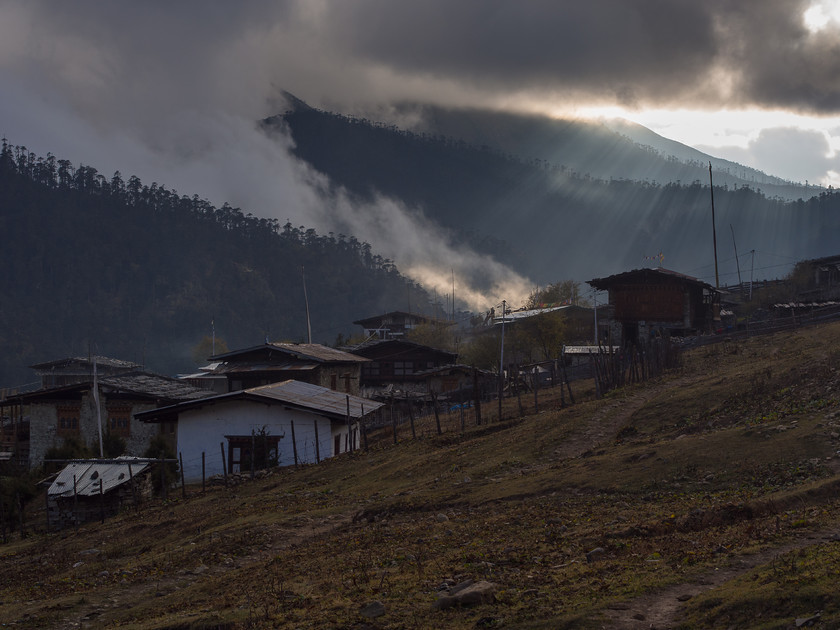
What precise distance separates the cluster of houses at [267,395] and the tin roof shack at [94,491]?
19cm

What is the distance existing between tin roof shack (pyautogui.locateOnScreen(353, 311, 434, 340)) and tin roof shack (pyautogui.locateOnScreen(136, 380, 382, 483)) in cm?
6997

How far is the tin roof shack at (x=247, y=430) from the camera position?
35156mm

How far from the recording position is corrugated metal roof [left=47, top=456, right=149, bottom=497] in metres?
28.8

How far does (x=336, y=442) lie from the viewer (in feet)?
124

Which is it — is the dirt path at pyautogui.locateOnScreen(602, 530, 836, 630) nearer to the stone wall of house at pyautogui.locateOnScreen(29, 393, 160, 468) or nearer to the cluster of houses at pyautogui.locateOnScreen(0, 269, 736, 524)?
the cluster of houses at pyautogui.locateOnScreen(0, 269, 736, 524)

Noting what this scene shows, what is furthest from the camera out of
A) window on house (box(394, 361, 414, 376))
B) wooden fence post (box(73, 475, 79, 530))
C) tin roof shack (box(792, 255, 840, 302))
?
tin roof shack (box(792, 255, 840, 302))

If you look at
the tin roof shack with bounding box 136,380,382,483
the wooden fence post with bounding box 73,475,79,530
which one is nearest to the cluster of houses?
the tin roof shack with bounding box 136,380,382,483

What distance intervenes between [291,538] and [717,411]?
12.7m

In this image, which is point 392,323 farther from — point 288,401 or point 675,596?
point 675,596

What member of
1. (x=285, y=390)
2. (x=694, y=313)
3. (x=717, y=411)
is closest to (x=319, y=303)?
(x=694, y=313)

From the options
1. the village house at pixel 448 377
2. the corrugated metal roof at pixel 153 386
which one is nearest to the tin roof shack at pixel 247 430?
the corrugated metal roof at pixel 153 386

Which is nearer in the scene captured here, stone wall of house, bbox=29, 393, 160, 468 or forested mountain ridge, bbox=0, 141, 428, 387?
stone wall of house, bbox=29, 393, 160, 468

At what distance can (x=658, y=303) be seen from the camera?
6538 cm

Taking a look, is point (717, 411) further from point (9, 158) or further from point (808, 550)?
point (9, 158)
